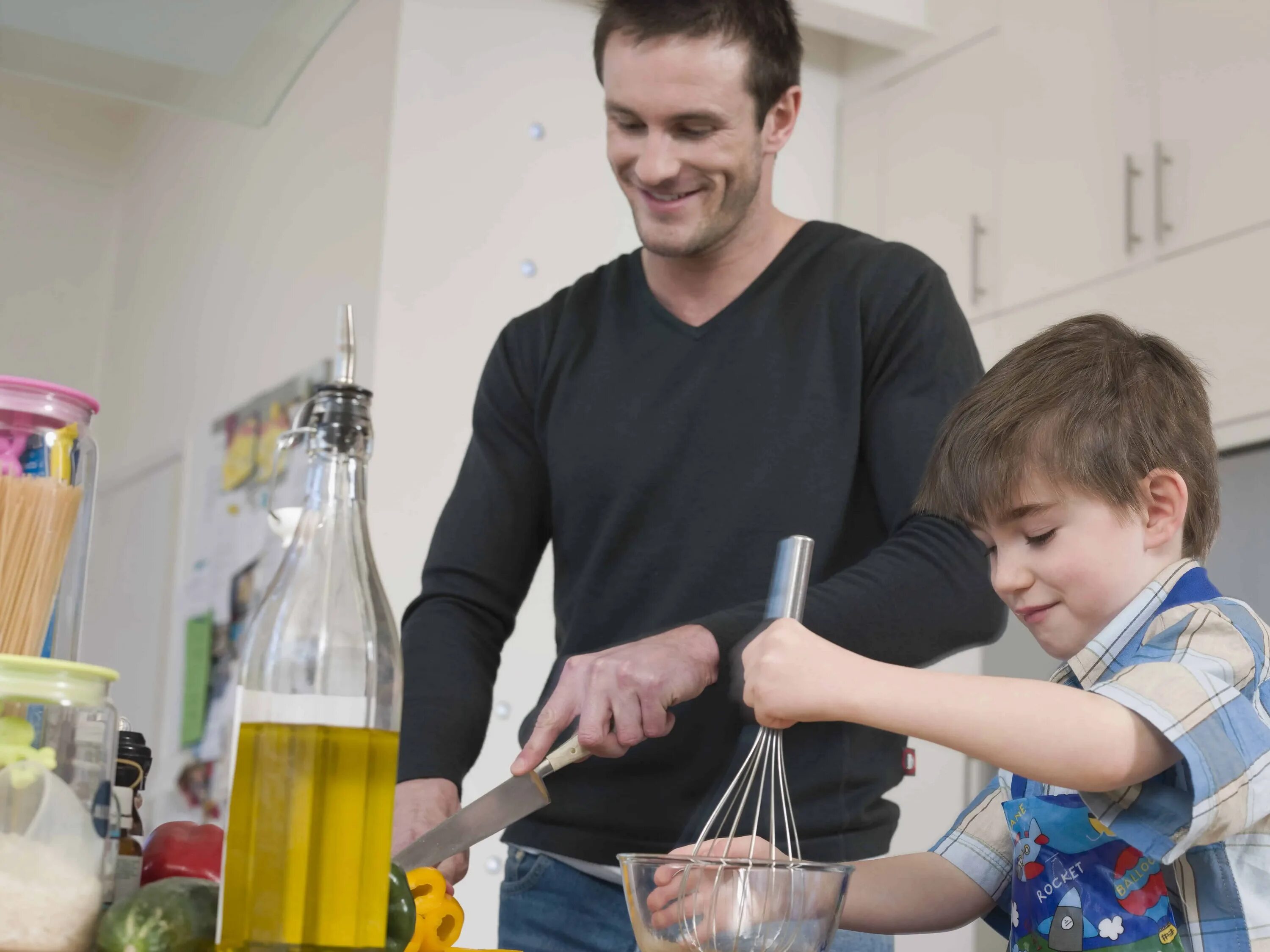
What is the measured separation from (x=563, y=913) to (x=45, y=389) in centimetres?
75

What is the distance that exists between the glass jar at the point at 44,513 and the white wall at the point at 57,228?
3.89m

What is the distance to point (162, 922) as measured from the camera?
1.71ft

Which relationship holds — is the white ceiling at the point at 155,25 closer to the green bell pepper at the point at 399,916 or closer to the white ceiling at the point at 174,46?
the white ceiling at the point at 174,46

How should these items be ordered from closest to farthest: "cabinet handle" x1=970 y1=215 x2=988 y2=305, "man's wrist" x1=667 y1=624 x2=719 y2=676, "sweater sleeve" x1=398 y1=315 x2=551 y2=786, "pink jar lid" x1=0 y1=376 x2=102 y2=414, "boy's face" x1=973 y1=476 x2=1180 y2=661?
"pink jar lid" x1=0 y1=376 x2=102 y2=414
"boy's face" x1=973 y1=476 x2=1180 y2=661
"man's wrist" x1=667 y1=624 x2=719 y2=676
"sweater sleeve" x1=398 y1=315 x2=551 y2=786
"cabinet handle" x1=970 y1=215 x2=988 y2=305

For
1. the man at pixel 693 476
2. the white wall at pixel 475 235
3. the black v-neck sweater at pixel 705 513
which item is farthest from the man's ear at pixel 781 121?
the white wall at pixel 475 235

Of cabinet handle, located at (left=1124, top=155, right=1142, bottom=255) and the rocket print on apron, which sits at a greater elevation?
cabinet handle, located at (left=1124, top=155, right=1142, bottom=255)

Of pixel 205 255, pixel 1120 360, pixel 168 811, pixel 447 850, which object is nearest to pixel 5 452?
pixel 447 850

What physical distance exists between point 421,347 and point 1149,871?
2.06m

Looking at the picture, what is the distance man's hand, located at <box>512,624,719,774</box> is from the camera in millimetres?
944

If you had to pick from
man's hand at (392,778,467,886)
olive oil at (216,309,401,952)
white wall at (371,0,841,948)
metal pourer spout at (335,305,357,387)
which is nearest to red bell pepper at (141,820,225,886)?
olive oil at (216,309,401,952)

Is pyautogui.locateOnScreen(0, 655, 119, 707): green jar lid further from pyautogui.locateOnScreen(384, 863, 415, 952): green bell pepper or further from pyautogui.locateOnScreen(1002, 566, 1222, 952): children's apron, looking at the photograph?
pyautogui.locateOnScreen(1002, 566, 1222, 952): children's apron

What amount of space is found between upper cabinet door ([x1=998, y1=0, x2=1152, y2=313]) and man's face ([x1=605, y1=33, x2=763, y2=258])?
154 centimetres

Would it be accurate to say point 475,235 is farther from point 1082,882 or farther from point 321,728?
point 321,728

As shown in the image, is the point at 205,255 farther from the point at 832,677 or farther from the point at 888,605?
the point at 832,677
